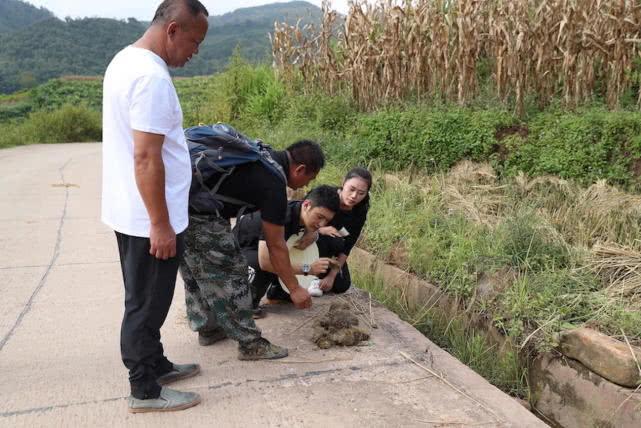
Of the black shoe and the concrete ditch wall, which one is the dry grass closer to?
the concrete ditch wall

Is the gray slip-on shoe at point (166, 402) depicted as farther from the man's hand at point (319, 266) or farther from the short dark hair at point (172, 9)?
the short dark hair at point (172, 9)

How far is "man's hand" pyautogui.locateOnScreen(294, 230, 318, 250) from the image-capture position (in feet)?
11.3

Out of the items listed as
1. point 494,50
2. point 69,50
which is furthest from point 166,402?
point 69,50

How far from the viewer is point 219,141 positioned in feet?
8.81

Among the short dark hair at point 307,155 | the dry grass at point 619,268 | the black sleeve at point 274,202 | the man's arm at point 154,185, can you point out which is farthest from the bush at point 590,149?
the man's arm at point 154,185

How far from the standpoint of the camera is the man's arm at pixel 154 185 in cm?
205

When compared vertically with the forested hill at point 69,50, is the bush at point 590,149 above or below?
below

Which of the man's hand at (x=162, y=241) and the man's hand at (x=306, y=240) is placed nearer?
the man's hand at (x=162, y=241)

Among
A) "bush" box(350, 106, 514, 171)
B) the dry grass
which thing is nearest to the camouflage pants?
the dry grass

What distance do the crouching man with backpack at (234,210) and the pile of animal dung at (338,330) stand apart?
29cm

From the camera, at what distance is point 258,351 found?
2.93 m

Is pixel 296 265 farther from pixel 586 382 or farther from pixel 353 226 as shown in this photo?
pixel 586 382

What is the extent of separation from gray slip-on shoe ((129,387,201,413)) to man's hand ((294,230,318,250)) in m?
1.23

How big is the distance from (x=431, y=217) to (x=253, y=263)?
185 cm
